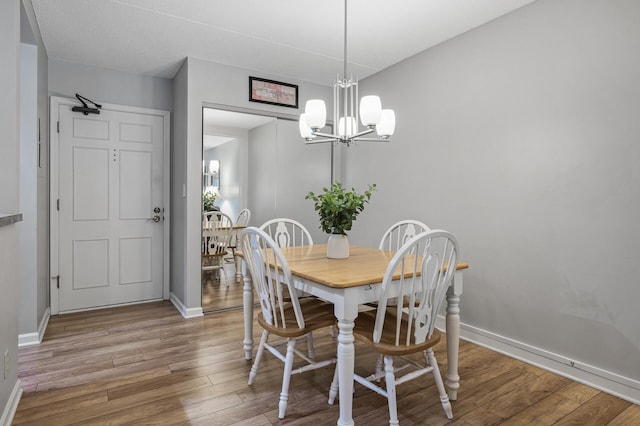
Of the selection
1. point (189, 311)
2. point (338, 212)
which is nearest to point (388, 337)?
point (338, 212)

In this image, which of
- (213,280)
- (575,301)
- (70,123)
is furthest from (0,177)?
(575,301)

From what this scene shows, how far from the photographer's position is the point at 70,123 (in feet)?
11.8

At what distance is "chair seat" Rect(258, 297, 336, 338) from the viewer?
1980mm

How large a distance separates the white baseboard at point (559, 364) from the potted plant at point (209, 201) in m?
2.50

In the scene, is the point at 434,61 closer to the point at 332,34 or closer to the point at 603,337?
the point at 332,34

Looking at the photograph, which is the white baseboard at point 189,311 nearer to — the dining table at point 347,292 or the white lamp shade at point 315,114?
the dining table at point 347,292

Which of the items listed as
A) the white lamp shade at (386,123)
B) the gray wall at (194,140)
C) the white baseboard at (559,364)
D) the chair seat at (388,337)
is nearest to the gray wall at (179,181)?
the gray wall at (194,140)

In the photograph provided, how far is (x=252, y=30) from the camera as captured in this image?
2949mm

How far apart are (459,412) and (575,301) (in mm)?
1067

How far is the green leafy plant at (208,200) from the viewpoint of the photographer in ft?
11.9

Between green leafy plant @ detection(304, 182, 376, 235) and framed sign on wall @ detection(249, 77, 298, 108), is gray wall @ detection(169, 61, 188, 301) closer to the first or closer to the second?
framed sign on wall @ detection(249, 77, 298, 108)

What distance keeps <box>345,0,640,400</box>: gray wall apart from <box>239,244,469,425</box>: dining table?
32.6 inches

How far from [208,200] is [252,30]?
5.21 ft

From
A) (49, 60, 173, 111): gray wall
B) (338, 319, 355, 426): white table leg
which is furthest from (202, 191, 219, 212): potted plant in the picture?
(338, 319, 355, 426): white table leg
